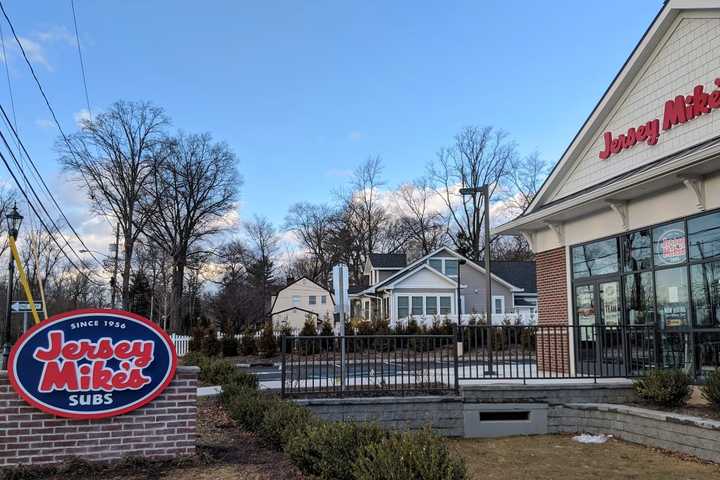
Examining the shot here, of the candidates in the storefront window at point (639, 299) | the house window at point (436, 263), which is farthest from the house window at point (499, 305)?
the storefront window at point (639, 299)

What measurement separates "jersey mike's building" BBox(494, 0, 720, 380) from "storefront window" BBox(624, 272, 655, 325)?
2 centimetres

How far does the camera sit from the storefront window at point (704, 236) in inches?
358

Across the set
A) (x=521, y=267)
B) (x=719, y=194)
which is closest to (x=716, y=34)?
(x=719, y=194)

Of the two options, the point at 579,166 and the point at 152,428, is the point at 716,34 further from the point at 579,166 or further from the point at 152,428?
the point at 152,428

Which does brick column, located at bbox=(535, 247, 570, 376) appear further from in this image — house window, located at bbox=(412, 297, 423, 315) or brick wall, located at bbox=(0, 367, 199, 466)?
house window, located at bbox=(412, 297, 423, 315)

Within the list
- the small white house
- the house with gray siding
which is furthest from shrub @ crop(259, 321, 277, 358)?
the small white house

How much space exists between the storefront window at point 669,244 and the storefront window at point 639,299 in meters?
0.46

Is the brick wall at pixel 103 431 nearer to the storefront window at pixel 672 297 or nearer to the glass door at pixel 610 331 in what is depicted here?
the glass door at pixel 610 331

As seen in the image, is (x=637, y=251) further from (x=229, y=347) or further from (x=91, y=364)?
(x=229, y=347)

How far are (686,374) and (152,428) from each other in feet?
24.8

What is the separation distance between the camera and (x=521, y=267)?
4394cm

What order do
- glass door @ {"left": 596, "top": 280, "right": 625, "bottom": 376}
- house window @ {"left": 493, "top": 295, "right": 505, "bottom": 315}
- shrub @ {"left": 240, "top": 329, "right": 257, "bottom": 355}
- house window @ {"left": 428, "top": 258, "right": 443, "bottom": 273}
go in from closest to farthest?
glass door @ {"left": 596, "top": 280, "right": 625, "bottom": 376}, shrub @ {"left": 240, "top": 329, "right": 257, "bottom": 355}, house window @ {"left": 493, "top": 295, "right": 505, "bottom": 315}, house window @ {"left": 428, "top": 258, "right": 443, "bottom": 273}

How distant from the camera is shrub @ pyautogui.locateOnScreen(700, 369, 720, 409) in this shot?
7.82 metres

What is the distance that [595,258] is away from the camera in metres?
12.3
